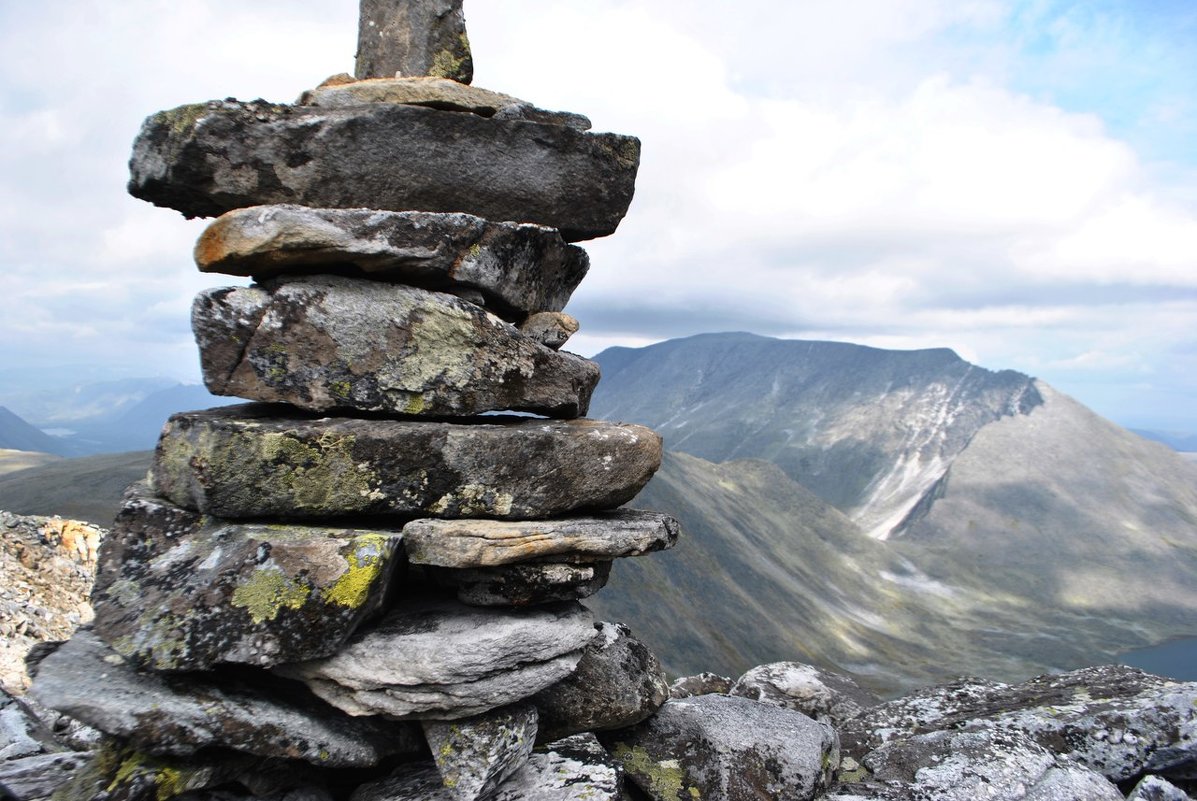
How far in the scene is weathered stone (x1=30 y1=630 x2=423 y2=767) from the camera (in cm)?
864

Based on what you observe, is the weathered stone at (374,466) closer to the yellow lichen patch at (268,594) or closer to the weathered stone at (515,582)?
the weathered stone at (515,582)

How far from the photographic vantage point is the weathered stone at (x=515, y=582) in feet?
34.2

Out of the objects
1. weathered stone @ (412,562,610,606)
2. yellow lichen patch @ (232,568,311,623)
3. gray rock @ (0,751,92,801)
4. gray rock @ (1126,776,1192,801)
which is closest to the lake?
gray rock @ (1126,776,1192,801)

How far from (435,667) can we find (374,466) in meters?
2.90

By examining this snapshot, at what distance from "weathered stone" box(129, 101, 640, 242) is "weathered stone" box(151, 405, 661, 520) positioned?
355 cm

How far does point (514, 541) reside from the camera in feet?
33.5

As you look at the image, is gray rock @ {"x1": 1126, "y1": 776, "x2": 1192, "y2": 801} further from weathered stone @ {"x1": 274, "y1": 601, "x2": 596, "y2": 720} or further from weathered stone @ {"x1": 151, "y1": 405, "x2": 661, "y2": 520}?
weathered stone @ {"x1": 151, "y1": 405, "x2": 661, "y2": 520}

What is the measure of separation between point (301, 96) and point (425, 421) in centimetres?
624

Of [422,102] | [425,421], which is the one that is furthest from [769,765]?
[422,102]

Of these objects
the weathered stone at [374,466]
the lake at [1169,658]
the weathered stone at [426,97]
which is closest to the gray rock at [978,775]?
the weathered stone at [374,466]

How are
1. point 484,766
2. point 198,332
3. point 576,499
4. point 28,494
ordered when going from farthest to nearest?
point 28,494 → point 576,499 → point 198,332 → point 484,766

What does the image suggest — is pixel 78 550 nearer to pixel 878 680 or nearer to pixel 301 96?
pixel 301 96

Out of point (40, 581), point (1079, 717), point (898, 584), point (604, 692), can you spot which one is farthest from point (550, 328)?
point (898, 584)

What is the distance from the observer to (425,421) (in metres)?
11.2
